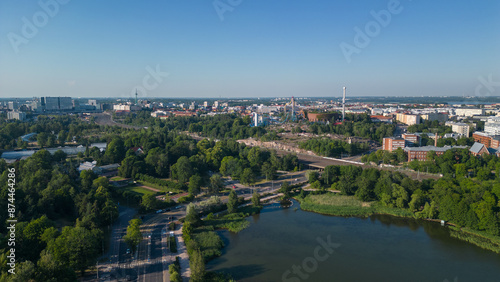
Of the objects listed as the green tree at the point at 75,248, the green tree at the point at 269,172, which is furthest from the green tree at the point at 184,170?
the green tree at the point at 75,248

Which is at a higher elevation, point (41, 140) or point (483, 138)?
point (483, 138)

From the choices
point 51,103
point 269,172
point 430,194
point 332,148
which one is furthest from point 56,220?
point 51,103

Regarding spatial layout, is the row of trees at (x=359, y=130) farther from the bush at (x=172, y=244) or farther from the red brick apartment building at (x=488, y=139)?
the bush at (x=172, y=244)

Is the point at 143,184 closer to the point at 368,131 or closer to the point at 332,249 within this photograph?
the point at 332,249

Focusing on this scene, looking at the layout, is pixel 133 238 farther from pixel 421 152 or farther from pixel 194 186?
pixel 421 152

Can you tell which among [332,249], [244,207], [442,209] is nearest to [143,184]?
[244,207]

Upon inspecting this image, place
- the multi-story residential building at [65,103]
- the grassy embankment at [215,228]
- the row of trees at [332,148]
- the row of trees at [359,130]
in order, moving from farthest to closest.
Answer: the multi-story residential building at [65,103] → the row of trees at [359,130] → the row of trees at [332,148] → the grassy embankment at [215,228]

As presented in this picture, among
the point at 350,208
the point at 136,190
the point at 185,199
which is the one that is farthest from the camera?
the point at 136,190
